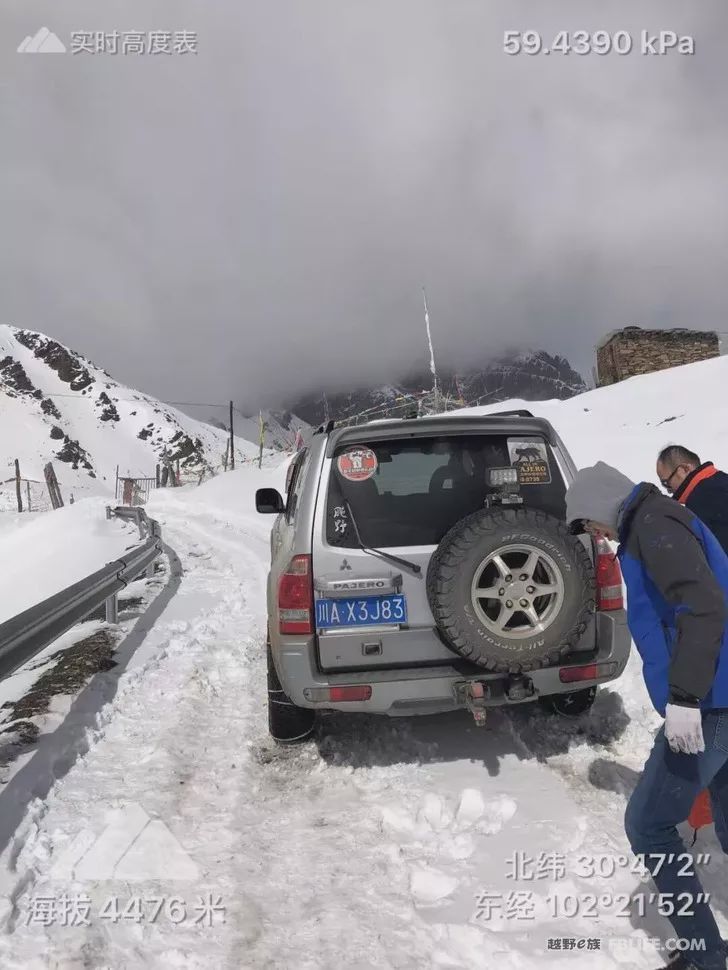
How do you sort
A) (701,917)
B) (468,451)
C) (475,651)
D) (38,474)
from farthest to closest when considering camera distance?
(38,474), (468,451), (475,651), (701,917)

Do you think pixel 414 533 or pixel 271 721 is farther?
pixel 271 721

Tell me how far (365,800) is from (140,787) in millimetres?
1285

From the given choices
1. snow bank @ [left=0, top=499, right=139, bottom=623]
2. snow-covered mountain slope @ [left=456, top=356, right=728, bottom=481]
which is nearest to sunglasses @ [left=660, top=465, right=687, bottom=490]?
snow-covered mountain slope @ [left=456, top=356, right=728, bottom=481]

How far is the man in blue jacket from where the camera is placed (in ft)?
6.00

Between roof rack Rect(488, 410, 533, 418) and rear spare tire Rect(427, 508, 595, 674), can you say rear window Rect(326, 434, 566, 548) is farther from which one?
rear spare tire Rect(427, 508, 595, 674)

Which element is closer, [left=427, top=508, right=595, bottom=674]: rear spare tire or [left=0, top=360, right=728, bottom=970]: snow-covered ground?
[left=0, top=360, right=728, bottom=970]: snow-covered ground

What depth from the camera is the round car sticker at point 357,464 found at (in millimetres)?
3486

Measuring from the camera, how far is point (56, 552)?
41.9 feet

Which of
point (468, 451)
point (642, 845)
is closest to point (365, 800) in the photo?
point (642, 845)

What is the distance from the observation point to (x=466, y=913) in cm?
233

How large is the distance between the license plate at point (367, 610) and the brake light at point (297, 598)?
7 centimetres

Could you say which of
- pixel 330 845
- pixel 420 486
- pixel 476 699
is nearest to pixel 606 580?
pixel 476 699

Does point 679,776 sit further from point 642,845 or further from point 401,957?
point 401,957

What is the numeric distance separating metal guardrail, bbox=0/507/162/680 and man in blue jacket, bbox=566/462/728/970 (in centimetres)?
330
